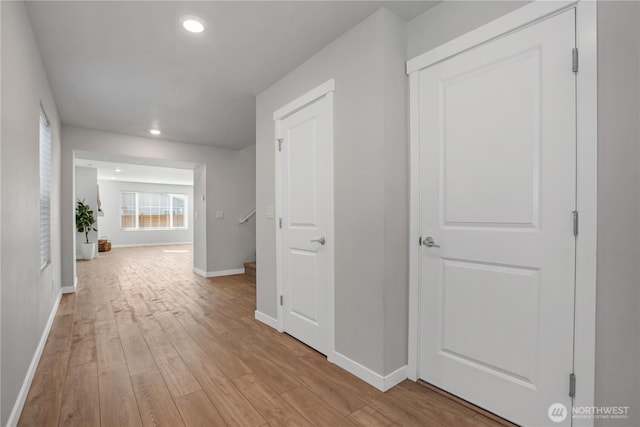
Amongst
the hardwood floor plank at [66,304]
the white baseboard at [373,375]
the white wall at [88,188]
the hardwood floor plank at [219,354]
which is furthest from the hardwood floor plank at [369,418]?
the white wall at [88,188]

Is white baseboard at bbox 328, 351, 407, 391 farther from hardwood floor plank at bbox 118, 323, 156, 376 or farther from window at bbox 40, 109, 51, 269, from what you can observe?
window at bbox 40, 109, 51, 269

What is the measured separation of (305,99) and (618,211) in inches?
81.8

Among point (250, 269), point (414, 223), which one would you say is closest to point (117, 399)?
point (414, 223)

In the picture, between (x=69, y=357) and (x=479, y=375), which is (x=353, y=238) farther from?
(x=69, y=357)

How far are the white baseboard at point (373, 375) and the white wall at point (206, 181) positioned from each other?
396cm

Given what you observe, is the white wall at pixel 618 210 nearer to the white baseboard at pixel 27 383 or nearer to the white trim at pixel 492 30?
the white trim at pixel 492 30

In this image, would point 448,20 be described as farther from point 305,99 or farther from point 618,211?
point 618,211

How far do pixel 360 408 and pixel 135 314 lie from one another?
282 centimetres

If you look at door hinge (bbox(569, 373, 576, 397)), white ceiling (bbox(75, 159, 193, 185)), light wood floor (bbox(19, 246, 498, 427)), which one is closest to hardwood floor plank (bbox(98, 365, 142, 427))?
light wood floor (bbox(19, 246, 498, 427))

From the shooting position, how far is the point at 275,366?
7.07ft

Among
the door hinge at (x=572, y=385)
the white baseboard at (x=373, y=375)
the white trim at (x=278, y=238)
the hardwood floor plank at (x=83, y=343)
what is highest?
the white trim at (x=278, y=238)

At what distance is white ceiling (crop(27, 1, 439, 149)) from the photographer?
6.28 ft

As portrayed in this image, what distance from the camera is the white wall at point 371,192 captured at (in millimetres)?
1881

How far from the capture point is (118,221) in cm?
1073
